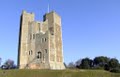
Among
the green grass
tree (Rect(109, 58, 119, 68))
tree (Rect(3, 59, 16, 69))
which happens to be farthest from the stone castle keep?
tree (Rect(109, 58, 119, 68))

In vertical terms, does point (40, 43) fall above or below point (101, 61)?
above

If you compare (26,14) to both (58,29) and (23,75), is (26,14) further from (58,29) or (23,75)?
(23,75)

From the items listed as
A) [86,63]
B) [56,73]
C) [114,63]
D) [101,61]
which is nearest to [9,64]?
[86,63]

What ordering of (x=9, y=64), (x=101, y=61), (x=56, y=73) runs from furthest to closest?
(x=101, y=61)
(x=9, y=64)
(x=56, y=73)

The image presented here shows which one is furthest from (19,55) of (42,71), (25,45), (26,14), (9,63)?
(9,63)

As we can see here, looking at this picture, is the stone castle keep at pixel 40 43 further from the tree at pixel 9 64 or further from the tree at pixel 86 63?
the tree at pixel 86 63

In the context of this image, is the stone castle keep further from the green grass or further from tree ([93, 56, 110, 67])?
tree ([93, 56, 110, 67])

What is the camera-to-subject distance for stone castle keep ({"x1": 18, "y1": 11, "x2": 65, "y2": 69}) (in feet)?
177

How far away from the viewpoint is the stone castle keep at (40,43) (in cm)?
5397

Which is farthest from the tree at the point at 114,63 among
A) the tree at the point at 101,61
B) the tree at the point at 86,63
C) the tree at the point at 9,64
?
the tree at the point at 9,64

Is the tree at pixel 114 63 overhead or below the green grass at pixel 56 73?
overhead

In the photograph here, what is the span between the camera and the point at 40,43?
55.2 m

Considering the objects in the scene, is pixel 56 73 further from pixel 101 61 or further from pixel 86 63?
Result: pixel 101 61

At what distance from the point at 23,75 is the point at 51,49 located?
1307 cm
